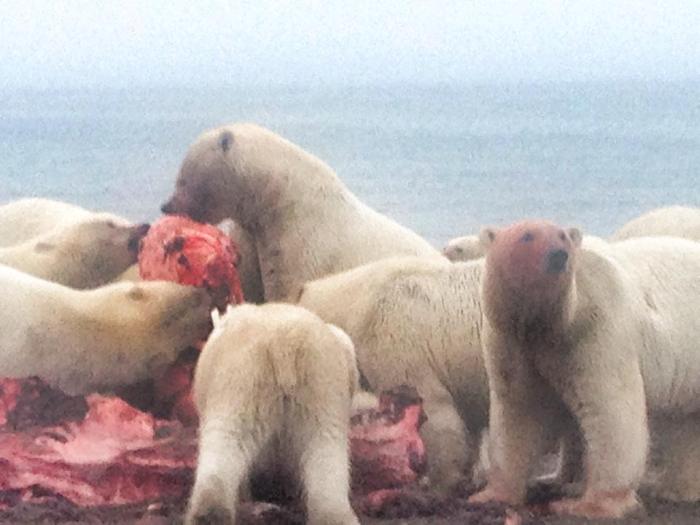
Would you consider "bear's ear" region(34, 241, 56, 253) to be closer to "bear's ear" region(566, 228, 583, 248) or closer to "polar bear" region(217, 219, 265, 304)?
"polar bear" region(217, 219, 265, 304)

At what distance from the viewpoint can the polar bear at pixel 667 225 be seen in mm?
4388

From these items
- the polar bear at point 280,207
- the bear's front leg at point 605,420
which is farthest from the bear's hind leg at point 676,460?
the polar bear at point 280,207

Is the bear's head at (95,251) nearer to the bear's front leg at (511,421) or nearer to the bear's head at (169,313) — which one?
the bear's head at (169,313)

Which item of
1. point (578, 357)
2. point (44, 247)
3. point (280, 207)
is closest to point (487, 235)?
point (578, 357)

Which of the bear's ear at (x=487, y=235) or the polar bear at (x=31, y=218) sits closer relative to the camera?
the bear's ear at (x=487, y=235)

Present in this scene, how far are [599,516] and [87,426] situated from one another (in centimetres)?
109

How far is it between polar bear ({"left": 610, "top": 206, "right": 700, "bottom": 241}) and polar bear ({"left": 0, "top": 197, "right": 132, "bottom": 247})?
176cm

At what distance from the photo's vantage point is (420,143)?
568cm

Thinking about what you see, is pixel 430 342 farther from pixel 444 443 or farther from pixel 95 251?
pixel 95 251

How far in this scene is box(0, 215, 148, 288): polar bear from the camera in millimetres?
3967

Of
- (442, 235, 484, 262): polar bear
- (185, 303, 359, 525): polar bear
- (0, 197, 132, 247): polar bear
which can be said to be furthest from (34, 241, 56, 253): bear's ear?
(185, 303, 359, 525): polar bear

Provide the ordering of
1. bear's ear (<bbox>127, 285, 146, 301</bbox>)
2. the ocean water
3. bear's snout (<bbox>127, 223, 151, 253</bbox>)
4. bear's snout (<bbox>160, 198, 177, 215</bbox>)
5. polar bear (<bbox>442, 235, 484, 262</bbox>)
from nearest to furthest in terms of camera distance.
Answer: bear's ear (<bbox>127, 285, 146, 301</bbox>), bear's snout (<bbox>127, 223, 151, 253</bbox>), bear's snout (<bbox>160, 198, 177, 215</bbox>), polar bear (<bbox>442, 235, 484, 262</bbox>), the ocean water

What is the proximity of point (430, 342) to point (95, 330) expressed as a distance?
2.63 feet

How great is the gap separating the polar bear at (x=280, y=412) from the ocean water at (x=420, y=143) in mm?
2552
